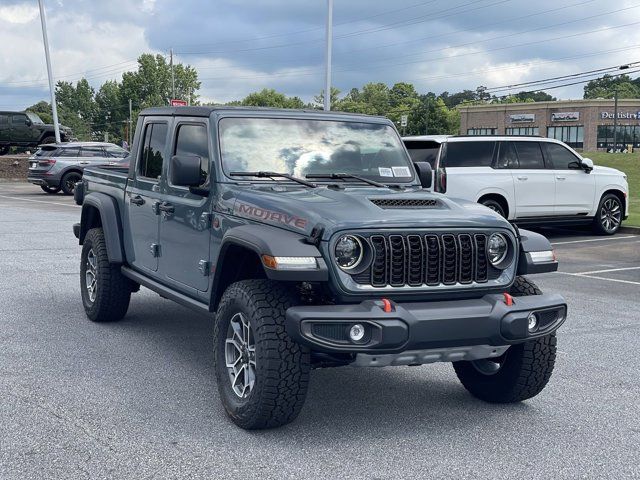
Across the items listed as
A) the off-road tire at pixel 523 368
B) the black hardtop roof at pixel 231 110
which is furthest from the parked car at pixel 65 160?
the off-road tire at pixel 523 368

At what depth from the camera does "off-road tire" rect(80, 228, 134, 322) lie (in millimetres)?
7883

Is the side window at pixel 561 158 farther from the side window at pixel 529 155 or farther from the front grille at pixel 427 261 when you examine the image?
the front grille at pixel 427 261

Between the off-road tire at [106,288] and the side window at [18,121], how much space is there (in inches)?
1325

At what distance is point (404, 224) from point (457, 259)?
1.32 feet

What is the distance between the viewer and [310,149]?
6375 millimetres

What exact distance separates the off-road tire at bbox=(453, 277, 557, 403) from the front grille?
410mm

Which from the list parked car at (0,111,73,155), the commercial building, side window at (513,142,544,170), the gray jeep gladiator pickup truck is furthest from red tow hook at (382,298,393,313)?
the commercial building

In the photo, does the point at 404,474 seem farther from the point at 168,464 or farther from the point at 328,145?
the point at 328,145

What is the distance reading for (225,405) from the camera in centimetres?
527

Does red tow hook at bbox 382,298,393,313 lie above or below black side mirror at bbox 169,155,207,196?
below

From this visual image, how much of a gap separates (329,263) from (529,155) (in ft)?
41.3

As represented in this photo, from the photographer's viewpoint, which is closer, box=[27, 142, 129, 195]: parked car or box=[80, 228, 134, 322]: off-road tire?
box=[80, 228, 134, 322]: off-road tire

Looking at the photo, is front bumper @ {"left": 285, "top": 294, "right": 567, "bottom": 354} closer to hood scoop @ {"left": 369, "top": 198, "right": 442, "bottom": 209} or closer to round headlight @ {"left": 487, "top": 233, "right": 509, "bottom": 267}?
round headlight @ {"left": 487, "top": 233, "right": 509, "bottom": 267}

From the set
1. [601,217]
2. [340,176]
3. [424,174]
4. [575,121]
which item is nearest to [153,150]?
[340,176]
